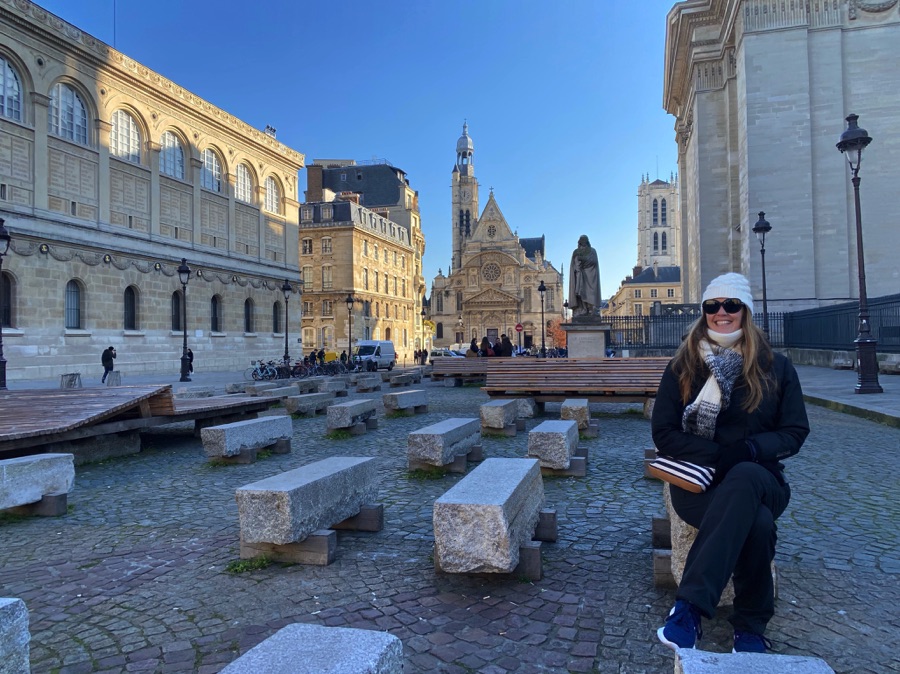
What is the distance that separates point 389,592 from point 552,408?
968 cm

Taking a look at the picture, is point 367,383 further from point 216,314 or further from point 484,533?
point 216,314

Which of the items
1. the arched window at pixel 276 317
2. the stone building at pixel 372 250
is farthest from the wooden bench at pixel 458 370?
the stone building at pixel 372 250

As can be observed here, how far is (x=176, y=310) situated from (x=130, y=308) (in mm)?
2679

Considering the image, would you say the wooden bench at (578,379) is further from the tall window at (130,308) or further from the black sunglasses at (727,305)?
the tall window at (130,308)

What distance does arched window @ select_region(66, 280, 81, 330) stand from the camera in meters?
24.0

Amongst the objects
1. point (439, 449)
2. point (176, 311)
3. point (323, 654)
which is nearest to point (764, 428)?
point (323, 654)

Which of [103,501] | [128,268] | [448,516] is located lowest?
[103,501]

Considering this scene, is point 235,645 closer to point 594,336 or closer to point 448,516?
point 448,516

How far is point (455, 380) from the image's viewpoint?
19781mm

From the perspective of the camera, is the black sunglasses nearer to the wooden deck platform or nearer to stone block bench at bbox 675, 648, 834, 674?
stone block bench at bbox 675, 648, 834, 674

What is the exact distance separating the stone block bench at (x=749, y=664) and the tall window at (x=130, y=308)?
95.9 feet

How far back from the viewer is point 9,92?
2212cm

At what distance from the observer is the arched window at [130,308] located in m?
27.0

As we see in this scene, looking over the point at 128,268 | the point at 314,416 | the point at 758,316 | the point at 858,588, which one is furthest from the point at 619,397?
the point at 128,268
